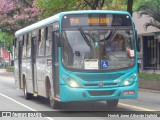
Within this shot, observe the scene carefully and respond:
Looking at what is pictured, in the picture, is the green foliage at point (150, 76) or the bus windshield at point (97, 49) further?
the green foliage at point (150, 76)

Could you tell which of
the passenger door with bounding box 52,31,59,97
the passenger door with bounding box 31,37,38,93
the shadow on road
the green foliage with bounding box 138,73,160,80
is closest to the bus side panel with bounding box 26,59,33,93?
the passenger door with bounding box 31,37,38,93

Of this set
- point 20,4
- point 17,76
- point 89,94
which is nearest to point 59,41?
point 89,94

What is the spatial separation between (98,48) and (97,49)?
1.8 inches

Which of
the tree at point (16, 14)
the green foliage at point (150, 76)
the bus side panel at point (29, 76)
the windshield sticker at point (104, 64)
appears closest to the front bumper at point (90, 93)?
the windshield sticker at point (104, 64)

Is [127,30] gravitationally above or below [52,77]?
above

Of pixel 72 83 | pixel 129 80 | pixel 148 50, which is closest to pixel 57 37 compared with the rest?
pixel 72 83

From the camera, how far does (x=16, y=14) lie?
158 ft

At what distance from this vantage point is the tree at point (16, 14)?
46.8m

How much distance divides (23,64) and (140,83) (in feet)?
26.1

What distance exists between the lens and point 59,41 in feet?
45.4

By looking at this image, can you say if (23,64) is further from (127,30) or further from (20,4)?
(20,4)

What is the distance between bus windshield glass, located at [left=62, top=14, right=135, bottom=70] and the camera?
13.7 meters

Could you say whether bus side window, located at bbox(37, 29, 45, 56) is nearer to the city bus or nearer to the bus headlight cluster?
the city bus

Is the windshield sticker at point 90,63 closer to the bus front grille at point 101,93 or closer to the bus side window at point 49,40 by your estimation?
the bus front grille at point 101,93
